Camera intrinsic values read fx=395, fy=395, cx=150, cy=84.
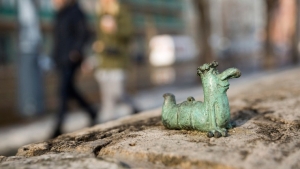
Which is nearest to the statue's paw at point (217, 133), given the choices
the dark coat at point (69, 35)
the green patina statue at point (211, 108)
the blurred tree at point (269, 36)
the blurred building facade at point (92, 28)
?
the green patina statue at point (211, 108)

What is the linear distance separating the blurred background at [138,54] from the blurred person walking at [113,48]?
1.57 feet

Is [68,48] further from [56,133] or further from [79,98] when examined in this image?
[56,133]

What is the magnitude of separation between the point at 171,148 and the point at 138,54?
41.2ft

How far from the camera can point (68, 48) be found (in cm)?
500

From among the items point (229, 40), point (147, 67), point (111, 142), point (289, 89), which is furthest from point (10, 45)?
point (229, 40)

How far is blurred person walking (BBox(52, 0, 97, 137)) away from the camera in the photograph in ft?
16.2

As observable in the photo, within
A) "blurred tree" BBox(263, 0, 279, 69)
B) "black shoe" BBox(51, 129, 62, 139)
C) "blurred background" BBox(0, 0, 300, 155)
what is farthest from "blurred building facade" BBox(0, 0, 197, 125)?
"blurred tree" BBox(263, 0, 279, 69)

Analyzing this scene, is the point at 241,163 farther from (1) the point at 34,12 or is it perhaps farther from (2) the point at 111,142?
(1) the point at 34,12

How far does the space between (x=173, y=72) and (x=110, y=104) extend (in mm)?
9218

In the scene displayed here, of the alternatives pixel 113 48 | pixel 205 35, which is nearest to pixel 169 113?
pixel 113 48

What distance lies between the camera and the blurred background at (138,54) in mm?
7148

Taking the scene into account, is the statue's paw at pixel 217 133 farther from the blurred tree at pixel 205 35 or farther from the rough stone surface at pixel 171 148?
the blurred tree at pixel 205 35

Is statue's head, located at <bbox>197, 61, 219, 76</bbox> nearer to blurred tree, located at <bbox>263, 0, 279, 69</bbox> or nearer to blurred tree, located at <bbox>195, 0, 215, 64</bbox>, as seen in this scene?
blurred tree, located at <bbox>195, 0, 215, 64</bbox>

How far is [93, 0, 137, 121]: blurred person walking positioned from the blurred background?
0.48 meters
